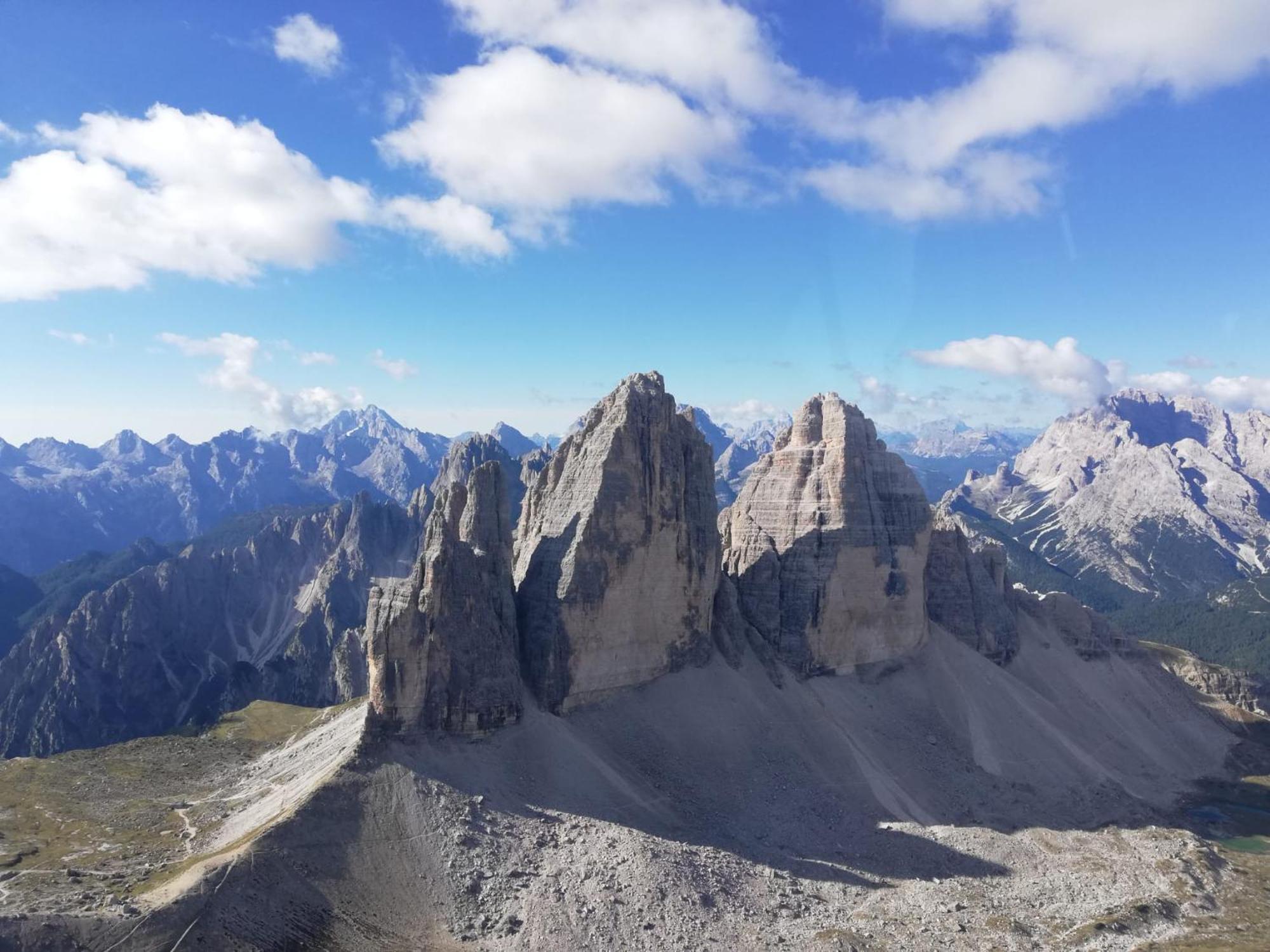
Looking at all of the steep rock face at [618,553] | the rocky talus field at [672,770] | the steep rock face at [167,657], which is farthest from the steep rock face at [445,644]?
the steep rock face at [167,657]

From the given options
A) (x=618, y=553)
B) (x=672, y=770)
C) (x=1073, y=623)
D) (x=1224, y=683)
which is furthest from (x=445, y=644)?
(x=1224, y=683)

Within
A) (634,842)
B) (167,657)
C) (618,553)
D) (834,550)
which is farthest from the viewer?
(167,657)

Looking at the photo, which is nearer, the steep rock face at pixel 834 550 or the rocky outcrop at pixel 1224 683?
the steep rock face at pixel 834 550

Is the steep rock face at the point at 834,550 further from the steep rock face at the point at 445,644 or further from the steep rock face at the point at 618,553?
the steep rock face at the point at 445,644

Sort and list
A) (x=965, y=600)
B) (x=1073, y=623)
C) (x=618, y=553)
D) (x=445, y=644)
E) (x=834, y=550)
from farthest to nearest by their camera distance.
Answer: (x=1073, y=623) → (x=965, y=600) → (x=834, y=550) → (x=618, y=553) → (x=445, y=644)

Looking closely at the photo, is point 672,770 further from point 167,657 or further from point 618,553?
point 167,657
